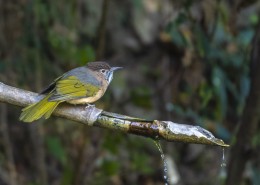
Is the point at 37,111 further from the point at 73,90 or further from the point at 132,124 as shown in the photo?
the point at 132,124

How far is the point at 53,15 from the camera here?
7043 mm

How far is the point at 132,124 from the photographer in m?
3.64

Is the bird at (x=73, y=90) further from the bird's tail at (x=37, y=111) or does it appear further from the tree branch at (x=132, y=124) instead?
the tree branch at (x=132, y=124)

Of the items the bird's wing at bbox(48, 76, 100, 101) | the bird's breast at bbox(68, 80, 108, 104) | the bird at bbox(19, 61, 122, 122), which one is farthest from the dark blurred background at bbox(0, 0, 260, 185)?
the bird's wing at bbox(48, 76, 100, 101)

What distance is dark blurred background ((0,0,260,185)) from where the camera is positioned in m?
6.30

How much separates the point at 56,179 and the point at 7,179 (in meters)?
1.19

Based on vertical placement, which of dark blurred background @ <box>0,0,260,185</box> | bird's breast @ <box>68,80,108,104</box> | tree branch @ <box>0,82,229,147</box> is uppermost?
dark blurred background @ <box>0,0,260,185</box>

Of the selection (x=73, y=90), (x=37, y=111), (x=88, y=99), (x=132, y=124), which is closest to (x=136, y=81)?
(x=88, y=99)

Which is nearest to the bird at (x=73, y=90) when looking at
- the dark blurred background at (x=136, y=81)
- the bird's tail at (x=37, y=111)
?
the bird's tail at (x=37, y=111)

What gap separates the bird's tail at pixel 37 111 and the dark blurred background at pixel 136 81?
2.13 meters

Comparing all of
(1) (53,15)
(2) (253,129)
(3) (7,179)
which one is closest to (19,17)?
(1) (53,15)

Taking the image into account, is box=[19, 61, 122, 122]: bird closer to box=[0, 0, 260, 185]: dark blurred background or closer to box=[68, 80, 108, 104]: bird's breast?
box=[68, 80, 108, 104]: bird's breast

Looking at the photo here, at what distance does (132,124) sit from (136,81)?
6111 millimetres

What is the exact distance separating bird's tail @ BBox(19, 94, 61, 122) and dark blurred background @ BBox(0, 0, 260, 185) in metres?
2.13
